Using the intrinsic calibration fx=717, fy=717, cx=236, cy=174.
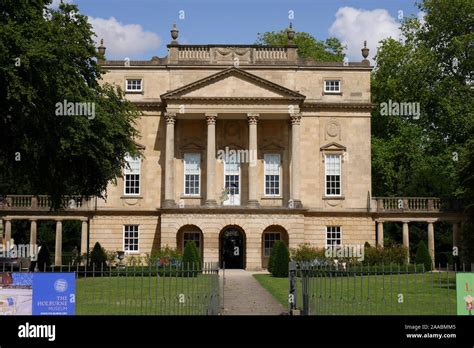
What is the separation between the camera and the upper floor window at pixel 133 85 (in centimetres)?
4997

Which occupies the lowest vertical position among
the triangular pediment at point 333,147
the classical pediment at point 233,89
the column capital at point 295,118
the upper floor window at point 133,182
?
the upper floor window at point 133,182

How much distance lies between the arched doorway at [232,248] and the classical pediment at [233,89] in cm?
918

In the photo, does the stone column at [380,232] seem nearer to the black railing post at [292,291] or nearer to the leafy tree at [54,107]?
the leafy tree at [54,107]

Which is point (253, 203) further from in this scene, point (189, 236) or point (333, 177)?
point (333, 177)

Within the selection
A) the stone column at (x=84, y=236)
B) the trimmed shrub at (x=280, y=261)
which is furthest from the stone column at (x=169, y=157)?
the trimmed shrub at (x=280, y=261)

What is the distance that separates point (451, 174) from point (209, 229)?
19780 mm

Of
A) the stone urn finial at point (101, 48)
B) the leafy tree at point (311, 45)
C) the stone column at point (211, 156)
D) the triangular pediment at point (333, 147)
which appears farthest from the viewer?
the leafy tree at point (311, 45)

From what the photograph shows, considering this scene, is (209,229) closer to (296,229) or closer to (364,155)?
(296,229)

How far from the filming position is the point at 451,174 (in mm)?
54250

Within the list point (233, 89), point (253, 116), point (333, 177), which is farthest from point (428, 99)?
point (233, 89)

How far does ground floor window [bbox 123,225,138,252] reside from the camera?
49375 mm

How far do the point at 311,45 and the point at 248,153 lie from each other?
83.3 ft
